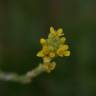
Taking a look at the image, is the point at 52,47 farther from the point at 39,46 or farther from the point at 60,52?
the point at 39,46

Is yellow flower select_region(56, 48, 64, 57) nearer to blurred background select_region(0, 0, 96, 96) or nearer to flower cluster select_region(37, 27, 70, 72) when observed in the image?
flower cluster select_region(37, 27, 70, 72)

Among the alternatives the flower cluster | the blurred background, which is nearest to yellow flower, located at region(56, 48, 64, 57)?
the flower cluster

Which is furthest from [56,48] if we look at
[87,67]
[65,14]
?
[65,14]

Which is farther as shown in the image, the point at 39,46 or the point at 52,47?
the point at 39,46

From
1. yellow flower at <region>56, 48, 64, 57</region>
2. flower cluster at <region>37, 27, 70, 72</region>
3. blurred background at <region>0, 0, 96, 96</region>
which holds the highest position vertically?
blurred background at <region>0, 0, 96, 96</region>

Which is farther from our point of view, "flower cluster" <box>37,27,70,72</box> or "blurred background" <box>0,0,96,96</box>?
"blurred background" <box>0,0,96,96</box>

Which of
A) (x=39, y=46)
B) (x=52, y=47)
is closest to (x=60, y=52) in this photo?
(x=52, y=47)

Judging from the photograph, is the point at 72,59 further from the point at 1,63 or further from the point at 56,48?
the point at 56,48

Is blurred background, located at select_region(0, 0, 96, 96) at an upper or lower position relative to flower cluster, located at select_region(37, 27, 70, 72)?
upper
